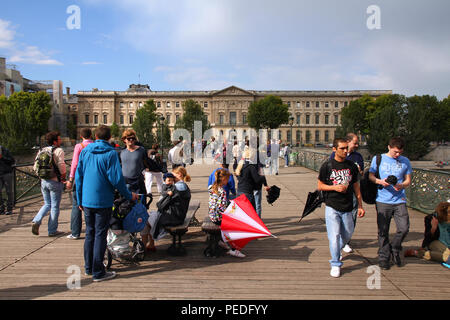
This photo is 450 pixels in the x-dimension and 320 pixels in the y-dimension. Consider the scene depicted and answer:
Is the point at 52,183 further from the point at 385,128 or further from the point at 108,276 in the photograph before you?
the point at 385,128

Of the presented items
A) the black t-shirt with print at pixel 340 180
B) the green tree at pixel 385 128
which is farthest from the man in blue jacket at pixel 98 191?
the green tree at pixel 385 128

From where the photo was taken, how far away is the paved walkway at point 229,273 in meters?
3.60

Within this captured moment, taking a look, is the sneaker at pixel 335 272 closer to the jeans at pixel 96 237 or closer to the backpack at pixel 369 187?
the backpack at pixel 369 187

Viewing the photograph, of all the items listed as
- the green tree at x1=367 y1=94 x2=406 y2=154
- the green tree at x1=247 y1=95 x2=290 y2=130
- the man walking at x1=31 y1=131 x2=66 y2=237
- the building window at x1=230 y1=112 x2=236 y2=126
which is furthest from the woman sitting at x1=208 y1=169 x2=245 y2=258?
the building window at x1=230 y1=112 x2=236 y2=126

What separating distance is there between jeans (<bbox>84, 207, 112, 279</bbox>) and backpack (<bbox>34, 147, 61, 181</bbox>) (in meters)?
2.20

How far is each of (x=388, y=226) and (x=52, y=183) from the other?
18.1 ft

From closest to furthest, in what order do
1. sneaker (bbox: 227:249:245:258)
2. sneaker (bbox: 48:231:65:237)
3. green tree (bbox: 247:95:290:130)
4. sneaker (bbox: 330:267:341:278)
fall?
sneaker (bbox: 330:267:341:278)
sneaker (bbox: 227:249:245:258)
sneaker (bbox: 48:231:65:237)
green tree (bbox: 247:95:290:130)

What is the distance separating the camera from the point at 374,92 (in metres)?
90.2

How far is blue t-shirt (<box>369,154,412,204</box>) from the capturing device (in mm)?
4473

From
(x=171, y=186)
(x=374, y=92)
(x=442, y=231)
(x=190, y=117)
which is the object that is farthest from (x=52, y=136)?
(x=374, y=92)

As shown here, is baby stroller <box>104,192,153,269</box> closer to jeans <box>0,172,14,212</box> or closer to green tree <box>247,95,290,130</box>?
jeans <box>0,172,14,212</box>

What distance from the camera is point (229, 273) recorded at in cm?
420

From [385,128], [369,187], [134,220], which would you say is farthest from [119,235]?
[385,128]
